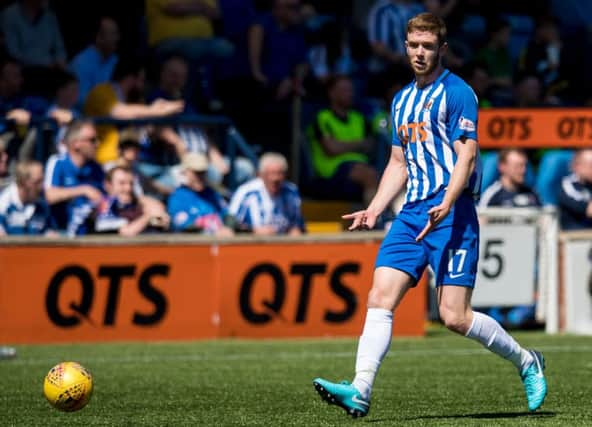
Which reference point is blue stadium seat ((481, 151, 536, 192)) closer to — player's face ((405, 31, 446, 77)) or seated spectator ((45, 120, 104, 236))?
seated spectator ((45, 120, 104, 236))

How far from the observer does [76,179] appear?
13.7m

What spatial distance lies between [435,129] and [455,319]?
986mm

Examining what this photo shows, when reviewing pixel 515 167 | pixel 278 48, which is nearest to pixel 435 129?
pixel 515 167

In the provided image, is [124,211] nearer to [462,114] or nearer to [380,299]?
[380,299]

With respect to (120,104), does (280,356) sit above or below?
below

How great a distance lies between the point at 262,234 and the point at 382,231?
1281 millimetres

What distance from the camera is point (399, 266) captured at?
730 cm

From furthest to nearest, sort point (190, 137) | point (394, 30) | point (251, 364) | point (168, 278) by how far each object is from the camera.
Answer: point (394, 30)
point (190, 137)
point (168, 278)
point (251, 364)

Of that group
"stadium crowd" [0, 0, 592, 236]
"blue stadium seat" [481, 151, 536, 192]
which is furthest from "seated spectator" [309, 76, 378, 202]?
"blue stadium seat" [481, 151, 536, 192]

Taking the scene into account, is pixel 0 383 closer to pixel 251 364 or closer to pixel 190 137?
pixel 251 364

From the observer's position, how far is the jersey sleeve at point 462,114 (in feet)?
23.7

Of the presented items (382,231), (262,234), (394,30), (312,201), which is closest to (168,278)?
(262,234)

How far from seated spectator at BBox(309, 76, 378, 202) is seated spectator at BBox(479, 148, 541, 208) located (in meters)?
1.42

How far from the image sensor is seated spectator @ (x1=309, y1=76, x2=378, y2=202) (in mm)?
15711
